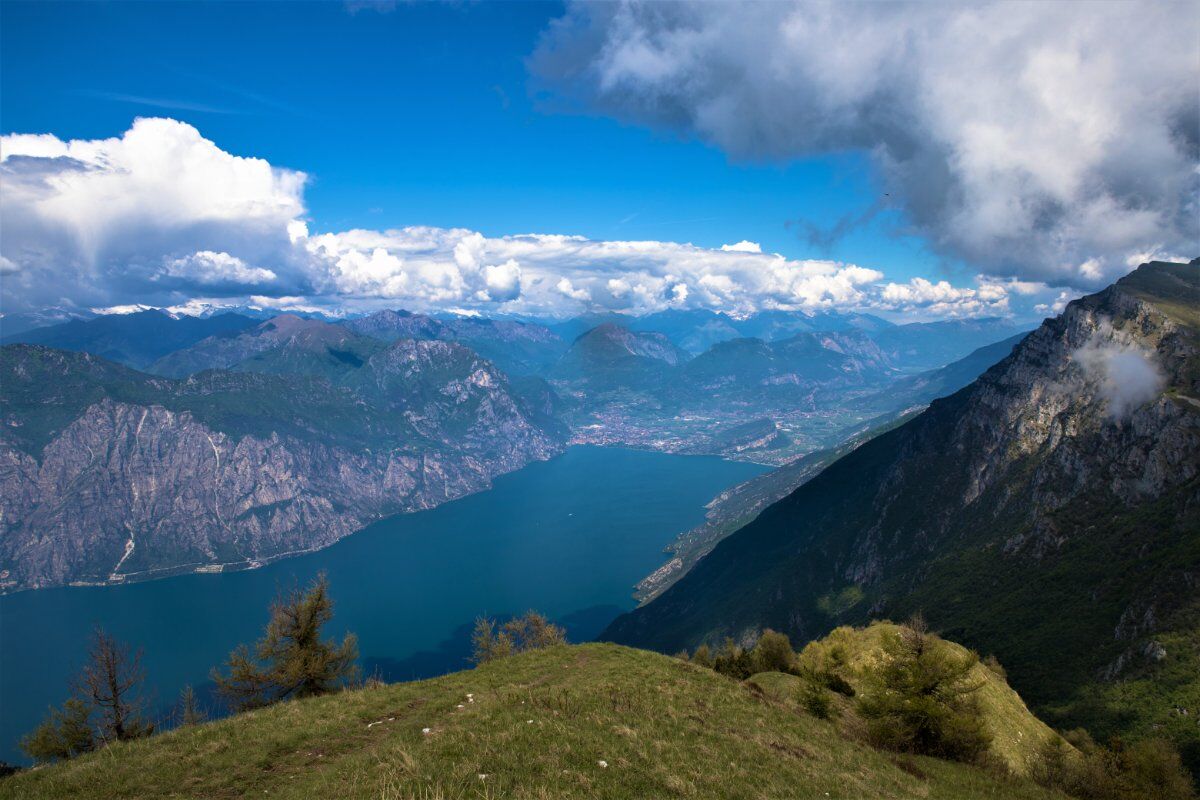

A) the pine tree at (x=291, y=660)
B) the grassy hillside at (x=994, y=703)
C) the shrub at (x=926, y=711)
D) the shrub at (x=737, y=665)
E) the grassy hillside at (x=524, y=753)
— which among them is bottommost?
the grassy hillside at (x=994, y=703)

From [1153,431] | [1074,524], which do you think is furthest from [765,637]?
[1153,431]

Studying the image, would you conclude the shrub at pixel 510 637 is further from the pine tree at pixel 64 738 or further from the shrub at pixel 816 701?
the pine tree at pixel 64 738

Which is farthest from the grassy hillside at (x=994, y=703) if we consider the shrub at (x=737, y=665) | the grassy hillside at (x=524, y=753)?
the grassy hillside at (x=524, y=753)

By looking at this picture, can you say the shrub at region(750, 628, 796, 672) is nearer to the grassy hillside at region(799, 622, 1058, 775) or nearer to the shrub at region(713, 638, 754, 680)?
the shrub at region(713, 638, 754, 680)

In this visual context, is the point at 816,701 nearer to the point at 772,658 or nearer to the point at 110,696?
the point at 772,658

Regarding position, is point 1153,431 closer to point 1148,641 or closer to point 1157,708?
point 1148,641

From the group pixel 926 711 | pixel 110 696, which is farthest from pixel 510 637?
pixel 926 711
